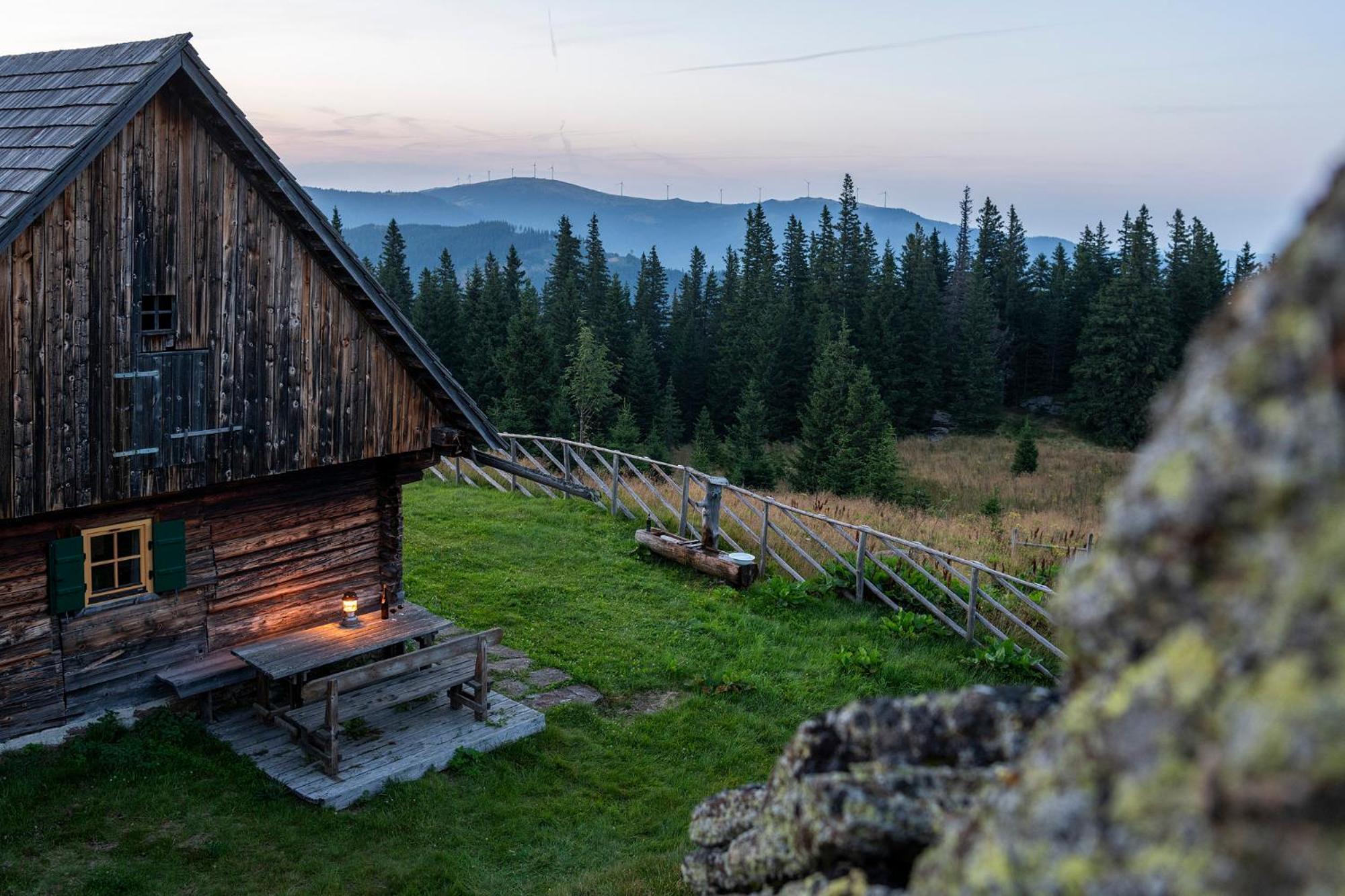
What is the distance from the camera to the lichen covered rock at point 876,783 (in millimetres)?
3455

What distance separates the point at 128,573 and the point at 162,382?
2345 millimetres

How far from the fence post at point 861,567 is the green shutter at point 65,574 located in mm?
10784

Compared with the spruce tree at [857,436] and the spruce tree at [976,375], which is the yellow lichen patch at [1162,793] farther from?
the spruce tree at [976,375]

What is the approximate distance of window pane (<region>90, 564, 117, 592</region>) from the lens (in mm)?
11383

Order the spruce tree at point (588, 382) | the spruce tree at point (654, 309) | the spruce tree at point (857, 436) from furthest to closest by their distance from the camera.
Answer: the spruce tree at point (654, 309), the spruce tree at point (588, 382), the spruce tree at point (857, 436)

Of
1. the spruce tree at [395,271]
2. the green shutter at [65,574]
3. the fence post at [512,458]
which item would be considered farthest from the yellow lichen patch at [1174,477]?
the spruce tree at [395,271]

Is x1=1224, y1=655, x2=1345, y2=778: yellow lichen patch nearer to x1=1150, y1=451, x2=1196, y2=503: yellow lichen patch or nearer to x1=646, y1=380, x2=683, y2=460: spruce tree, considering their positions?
x1=1150, y1=451, x2=1196, y2=503: yellow lichen patch

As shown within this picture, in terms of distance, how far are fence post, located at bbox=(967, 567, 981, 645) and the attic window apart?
10.9 metres

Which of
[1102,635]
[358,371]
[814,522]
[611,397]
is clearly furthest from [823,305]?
[1102,635]

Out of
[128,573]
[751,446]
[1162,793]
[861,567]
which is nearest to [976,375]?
[751,446]

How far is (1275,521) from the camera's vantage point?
2.02 metres

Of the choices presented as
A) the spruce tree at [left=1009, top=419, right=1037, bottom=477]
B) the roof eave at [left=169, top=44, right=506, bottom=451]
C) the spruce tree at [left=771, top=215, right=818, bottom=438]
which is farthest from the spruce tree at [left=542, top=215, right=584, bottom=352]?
the roof eave at [left=169, top=44, right=506, bottom=451]

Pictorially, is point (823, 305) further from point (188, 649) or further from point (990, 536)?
point (188, 649)

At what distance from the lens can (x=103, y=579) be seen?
37.6 ft
